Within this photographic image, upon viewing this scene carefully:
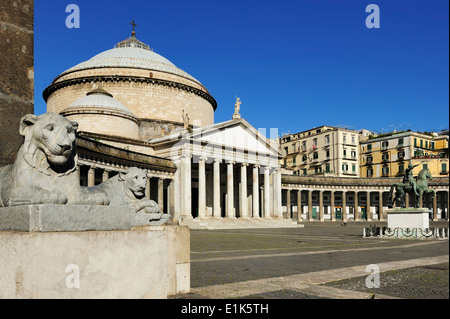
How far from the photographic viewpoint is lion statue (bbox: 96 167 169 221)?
18.7 ft

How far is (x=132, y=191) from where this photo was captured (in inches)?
229

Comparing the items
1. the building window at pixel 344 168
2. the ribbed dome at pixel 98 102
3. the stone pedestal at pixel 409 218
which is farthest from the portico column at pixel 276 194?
the stone pedestal at pixel 409 218

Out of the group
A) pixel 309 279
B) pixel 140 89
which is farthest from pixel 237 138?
pixel 309 279

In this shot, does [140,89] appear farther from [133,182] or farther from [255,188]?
[133,182]

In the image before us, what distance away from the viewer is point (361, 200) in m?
81.8

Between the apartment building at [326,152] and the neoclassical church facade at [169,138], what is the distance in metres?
23.7

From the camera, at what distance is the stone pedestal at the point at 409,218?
85.9 feet

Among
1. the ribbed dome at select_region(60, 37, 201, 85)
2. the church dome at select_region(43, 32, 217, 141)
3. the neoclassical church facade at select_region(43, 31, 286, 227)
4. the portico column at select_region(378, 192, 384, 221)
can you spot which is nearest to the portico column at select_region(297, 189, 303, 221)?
the neoclassical church facade at select_region(43, 31, 286, 227)

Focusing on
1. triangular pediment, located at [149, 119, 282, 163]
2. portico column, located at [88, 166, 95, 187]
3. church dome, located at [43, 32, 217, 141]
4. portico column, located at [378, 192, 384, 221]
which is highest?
church dome, located at [43, 32, 217, 141]

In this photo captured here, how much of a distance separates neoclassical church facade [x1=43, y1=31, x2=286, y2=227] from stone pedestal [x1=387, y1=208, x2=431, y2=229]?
20.2 meters

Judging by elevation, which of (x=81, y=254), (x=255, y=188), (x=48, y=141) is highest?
(x=48, y=141)

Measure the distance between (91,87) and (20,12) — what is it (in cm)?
5709

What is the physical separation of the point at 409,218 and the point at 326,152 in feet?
206

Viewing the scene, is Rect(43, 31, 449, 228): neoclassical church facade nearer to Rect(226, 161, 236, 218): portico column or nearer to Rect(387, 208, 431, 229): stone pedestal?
Rect(226, 161, 236, 218): portico column
